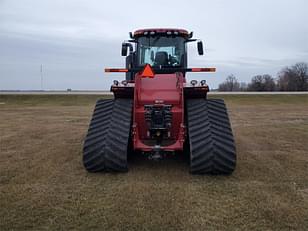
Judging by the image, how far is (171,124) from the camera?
561cm

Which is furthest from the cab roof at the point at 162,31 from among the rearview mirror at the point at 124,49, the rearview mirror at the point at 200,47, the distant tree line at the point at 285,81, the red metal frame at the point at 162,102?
the distant tree line at the point at 285,81

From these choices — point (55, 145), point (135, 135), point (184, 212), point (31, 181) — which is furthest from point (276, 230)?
point (55, 145)

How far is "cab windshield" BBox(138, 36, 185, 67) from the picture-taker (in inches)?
277

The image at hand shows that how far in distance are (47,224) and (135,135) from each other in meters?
2.29

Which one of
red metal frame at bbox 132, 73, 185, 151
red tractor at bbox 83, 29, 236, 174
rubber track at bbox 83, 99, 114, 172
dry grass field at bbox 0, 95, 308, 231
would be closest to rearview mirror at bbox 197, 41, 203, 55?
red tractor at bbox 83, 29, 236, 174

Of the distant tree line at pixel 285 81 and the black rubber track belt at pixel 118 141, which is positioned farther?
the distant tree line at pixel 285 81

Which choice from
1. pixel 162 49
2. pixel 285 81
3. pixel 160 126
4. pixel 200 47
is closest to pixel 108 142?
pixel 160 126

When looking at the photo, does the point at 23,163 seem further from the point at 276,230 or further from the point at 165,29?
the point at 276,230

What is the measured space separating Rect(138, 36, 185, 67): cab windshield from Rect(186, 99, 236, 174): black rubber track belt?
1.72m

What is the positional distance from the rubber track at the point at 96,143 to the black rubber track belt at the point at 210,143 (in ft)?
4.41

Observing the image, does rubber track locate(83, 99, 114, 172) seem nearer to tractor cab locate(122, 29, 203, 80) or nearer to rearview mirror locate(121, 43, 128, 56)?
tractor cab locate(122, 29, 203, 80)

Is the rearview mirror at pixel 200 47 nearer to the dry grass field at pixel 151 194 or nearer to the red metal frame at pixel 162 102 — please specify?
the red metal frame at pixel 162 102

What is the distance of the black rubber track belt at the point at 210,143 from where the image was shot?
521 cm

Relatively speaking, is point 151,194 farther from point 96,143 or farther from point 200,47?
point 200,47
